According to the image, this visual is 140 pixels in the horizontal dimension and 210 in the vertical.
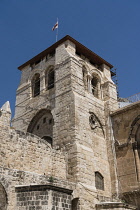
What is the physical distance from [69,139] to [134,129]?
13.5 ft

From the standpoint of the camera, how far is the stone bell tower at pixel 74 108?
13164 millimetres

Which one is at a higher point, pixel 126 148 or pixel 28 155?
pixel 126 148

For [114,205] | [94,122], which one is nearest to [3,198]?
[114,205]

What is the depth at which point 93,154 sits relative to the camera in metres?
13.7

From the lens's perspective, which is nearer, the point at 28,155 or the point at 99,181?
the point at 28,155

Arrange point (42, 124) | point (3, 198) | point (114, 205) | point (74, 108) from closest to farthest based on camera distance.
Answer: point (3, 198) → point (114, 205) → point (74, 108) → point (42, 124)

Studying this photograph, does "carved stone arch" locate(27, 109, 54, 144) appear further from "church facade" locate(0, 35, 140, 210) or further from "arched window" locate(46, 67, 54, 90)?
"arched window" locate(46, 67, 54, 90)

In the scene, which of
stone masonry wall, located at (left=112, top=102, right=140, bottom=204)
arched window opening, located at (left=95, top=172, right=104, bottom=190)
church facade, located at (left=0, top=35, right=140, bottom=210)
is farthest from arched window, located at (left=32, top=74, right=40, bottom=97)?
arched window opening, located at (left=95, top=172, right=104, bottom=190)

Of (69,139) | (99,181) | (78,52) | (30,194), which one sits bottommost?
(30,194)

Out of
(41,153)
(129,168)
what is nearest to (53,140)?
(41,153)

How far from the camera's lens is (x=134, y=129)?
594 inches

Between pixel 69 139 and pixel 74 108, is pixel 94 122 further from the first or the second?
pixel 69 139

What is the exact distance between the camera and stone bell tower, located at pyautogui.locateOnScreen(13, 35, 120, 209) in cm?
1316

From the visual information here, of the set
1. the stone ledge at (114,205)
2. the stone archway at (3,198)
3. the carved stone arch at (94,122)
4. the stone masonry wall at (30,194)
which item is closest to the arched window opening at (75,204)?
the stone ledge at (114,205)
